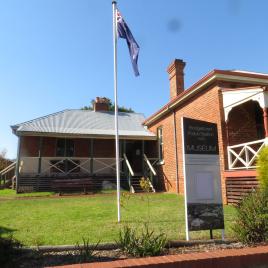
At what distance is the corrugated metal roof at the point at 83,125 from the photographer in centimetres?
1989

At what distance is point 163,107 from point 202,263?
14311 millimetres

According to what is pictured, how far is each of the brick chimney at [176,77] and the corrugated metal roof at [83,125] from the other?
3.10m

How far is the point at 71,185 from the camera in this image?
17812 millimetres

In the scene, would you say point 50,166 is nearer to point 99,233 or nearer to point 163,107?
point 163,107

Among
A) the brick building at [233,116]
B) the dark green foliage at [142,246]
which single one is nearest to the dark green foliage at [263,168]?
the brick building at [233,116]

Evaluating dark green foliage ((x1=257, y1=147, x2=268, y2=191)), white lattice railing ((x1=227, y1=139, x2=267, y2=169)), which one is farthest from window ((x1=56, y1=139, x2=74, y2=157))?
dark green foliage ((x1=257, y1=147, x2=268, y2=191))

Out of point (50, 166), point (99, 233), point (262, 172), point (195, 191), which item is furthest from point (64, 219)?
point (50, 166)

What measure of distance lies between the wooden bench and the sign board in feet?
39.7

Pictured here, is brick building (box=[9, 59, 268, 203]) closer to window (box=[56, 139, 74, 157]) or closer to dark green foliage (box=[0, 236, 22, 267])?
window (box=[56, 139, 74, 157])

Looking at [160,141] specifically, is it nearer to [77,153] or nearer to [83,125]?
[83,125]

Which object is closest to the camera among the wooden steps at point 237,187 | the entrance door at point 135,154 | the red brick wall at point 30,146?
the wooden steps at point 237,187

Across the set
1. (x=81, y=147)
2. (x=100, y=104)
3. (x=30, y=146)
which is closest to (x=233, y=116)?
(x=81, y=147)

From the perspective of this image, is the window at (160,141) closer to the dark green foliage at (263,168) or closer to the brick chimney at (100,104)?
the brick chimney at (100,104)

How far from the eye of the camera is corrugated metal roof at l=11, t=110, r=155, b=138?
65.3 feet
